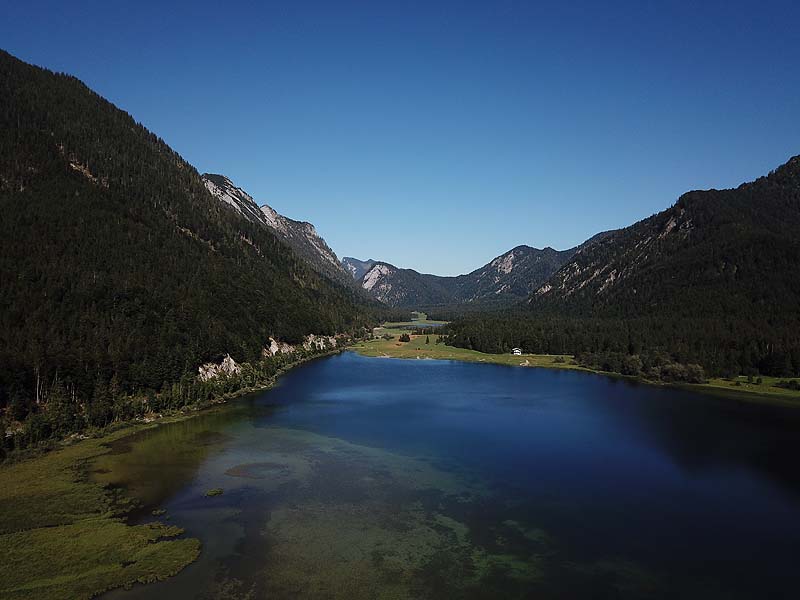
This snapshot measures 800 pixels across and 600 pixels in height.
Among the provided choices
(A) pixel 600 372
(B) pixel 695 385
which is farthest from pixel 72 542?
(A) pixel 600 372

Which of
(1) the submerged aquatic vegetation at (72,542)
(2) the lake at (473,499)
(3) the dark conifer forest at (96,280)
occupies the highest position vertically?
(3) the dark conifer forest at (96,280)

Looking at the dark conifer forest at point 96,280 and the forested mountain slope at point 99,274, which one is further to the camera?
the forested mountain slope at point 99,274

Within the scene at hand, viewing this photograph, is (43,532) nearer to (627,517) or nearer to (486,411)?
(627,517)

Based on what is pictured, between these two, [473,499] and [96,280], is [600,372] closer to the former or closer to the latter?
[473,499]

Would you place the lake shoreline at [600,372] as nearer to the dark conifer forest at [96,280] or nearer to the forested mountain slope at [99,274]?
the forested mountain slope at [99,274]

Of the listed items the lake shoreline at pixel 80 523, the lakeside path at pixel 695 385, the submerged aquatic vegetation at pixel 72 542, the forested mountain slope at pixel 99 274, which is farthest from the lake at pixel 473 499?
the forested mountain slope at pixel 99 274

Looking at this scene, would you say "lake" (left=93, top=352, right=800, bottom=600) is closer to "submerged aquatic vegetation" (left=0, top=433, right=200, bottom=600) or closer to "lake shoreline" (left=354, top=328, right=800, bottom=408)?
"submerged aquatic vegetation" (left=0, top=433, right=200, bottom=600)
